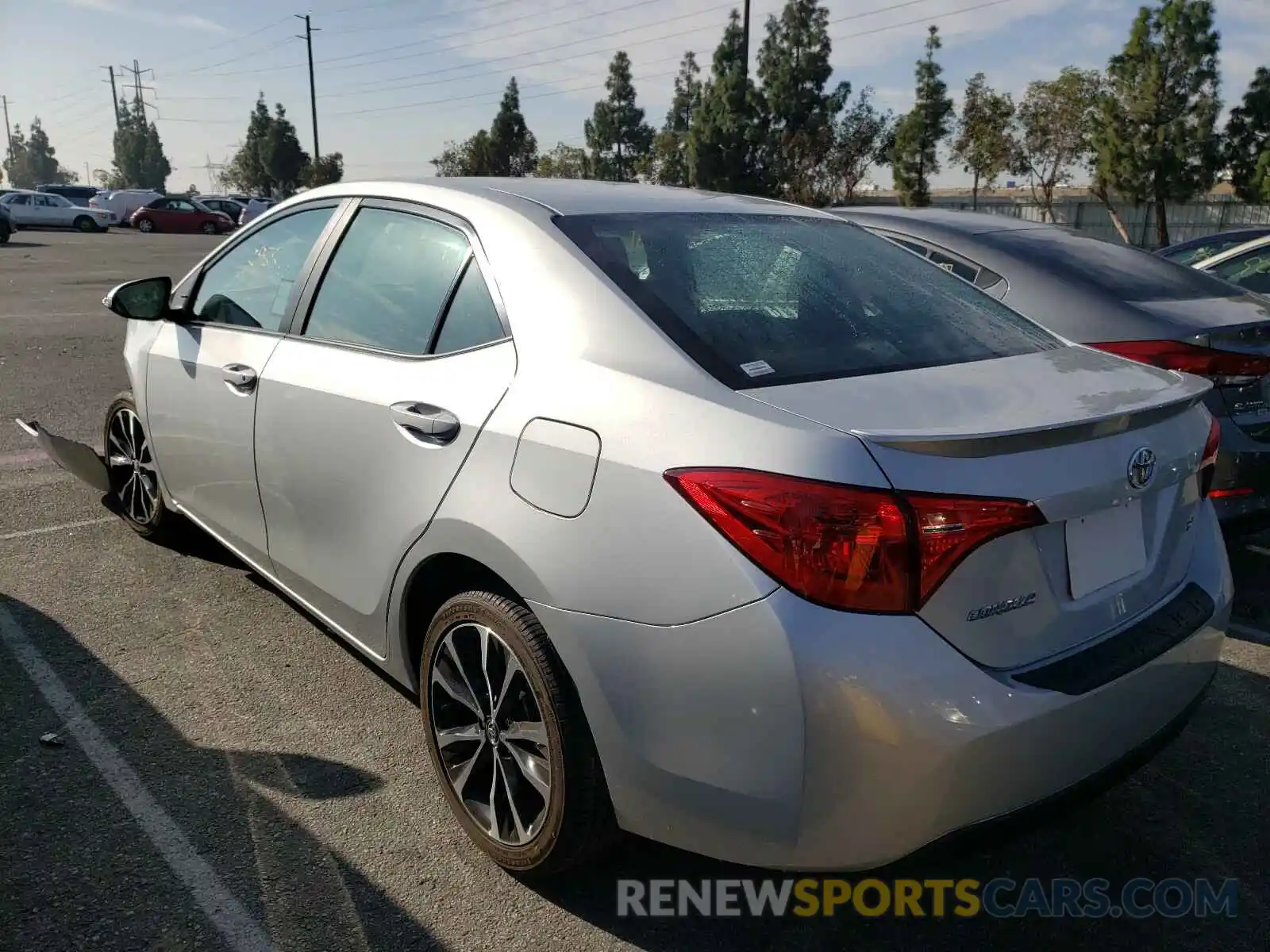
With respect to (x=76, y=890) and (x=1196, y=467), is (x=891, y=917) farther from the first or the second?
(x=76, y=890)

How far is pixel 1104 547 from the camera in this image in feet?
7.07

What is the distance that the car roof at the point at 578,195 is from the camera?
113 inches

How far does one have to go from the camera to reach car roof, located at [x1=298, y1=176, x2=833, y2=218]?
2.88 meters

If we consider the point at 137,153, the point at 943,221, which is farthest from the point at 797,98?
the point at 137,153

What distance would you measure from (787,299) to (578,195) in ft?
2.47

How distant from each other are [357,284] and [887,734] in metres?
2.12

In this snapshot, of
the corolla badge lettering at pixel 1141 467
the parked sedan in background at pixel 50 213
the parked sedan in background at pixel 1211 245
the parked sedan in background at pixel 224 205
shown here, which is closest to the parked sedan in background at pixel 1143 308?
the corolla badge lettering at pixel 1141 467

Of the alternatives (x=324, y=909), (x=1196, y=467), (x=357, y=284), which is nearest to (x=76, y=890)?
(x=324, y=909)

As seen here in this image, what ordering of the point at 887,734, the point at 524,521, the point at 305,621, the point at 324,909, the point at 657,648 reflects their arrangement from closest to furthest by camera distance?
the point at 887,734
the point at 657,648
the point at 524,521
the point at 324,909
the point at 305,621

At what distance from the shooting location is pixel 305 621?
13.1ft

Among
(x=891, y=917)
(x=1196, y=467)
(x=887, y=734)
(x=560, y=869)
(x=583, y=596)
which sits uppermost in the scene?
(x=1196, y=467)

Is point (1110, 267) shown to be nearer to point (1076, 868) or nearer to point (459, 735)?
point (1076, 868)

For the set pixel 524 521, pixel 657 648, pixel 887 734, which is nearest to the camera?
pixel 887 734

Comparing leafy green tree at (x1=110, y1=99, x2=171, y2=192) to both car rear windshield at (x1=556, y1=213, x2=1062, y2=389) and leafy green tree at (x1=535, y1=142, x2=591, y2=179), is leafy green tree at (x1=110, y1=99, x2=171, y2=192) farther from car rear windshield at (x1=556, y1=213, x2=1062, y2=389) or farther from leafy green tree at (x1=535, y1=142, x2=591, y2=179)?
car rear windshield at (x1=556, y1=213, x2=1062, y2=389)
